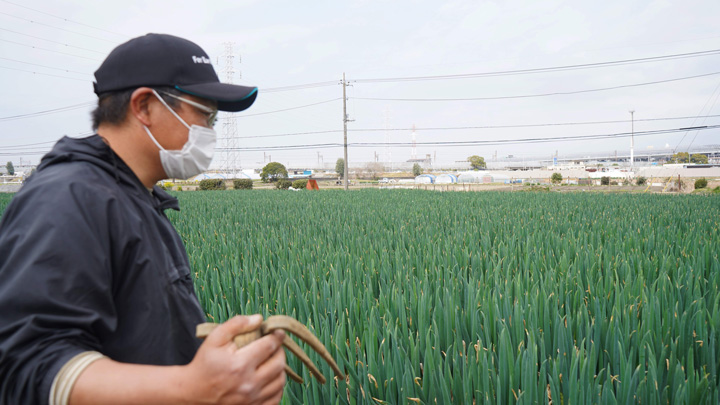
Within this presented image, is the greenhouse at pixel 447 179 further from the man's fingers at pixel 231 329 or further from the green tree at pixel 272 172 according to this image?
the man's fingers at pixel 231 329

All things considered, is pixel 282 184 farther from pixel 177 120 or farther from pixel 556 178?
pixel 177 120

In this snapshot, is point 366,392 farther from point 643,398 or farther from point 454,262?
point 454,262

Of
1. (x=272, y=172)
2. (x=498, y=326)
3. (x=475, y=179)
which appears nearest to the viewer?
(x=498, y=326)

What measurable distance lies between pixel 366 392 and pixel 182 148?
1.01 m

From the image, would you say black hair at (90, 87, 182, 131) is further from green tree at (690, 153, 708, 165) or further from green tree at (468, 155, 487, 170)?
green tree at (468, 155, 487, 170)

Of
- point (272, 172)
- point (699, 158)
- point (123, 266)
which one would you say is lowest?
point (123, 266)

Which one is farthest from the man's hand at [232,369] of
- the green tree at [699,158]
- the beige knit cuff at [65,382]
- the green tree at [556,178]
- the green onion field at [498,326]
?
the green tree at [699,158]

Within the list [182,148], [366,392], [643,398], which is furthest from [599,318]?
[182,148]

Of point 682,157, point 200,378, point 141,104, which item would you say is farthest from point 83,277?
point 682,157

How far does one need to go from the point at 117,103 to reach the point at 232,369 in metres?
0.66

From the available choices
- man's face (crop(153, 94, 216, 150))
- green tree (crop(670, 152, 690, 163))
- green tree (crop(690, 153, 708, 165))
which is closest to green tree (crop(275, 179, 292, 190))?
man's face (crop(153, 94, 216, 150))

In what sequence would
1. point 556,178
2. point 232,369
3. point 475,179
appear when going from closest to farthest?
point 232,369 < point 556,178 < point 475,179

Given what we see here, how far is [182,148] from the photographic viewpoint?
3.52 feet

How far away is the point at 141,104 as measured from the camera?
100 cm
